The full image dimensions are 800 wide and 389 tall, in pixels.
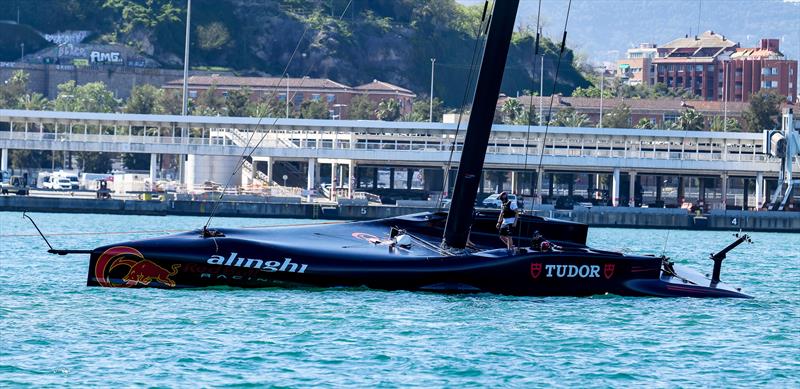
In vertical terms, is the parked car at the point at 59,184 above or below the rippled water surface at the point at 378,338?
above

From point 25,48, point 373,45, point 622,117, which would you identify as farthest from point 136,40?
point 622,117

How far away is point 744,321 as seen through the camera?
2698cm

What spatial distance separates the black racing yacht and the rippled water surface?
0.32 meters

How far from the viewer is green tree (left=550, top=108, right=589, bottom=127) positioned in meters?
144

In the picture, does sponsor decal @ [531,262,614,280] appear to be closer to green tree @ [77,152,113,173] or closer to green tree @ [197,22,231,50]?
green tree @ [77,152,113,173]

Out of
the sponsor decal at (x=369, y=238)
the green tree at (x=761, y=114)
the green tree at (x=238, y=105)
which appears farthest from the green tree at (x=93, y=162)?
the sponsor decal at (x=369, y=238)

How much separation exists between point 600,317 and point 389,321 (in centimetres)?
405

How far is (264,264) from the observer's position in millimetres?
27469

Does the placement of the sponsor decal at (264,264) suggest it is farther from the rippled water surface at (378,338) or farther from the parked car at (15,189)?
the parked car at (15,189)

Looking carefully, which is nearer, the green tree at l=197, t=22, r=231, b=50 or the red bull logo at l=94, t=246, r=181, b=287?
the red bull logo at l=94, t=246, r=181, b=287

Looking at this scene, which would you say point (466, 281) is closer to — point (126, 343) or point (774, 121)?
point (126, 343)

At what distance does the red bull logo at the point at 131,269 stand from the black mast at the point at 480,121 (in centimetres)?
560

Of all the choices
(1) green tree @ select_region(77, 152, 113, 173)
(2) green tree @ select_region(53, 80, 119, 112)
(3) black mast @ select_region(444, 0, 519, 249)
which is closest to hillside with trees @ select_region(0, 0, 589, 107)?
(2) green tree @ select_region(53, 80, 119, 112)

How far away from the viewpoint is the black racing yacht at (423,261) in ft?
89.8
